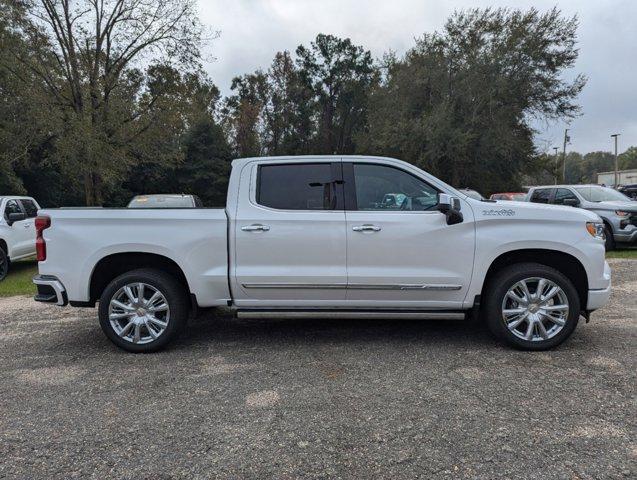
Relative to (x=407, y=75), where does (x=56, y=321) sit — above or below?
below

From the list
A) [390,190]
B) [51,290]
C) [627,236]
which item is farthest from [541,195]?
[51,290]

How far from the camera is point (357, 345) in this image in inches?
189

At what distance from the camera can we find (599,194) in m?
12.2

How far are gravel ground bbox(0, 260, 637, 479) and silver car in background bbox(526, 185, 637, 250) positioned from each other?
696 cm

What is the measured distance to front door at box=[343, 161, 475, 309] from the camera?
14.7 ft

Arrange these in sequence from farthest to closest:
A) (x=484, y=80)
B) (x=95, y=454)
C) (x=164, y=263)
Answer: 1. (x=484, y=80)
2. (x=164, y=263)
3. (x=95, y=454)

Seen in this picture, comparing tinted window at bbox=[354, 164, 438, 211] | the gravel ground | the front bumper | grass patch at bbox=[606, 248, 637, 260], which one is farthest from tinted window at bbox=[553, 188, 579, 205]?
tinted window at bbox=[354, 164, 438, 211]

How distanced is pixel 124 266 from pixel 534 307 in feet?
13.3

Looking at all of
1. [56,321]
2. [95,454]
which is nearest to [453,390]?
[95,454]

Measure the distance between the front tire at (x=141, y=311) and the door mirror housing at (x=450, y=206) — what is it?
8.71 ft

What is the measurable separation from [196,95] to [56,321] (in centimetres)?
1523

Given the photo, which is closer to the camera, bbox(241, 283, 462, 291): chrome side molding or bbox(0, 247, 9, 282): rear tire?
bbox(241, 283, 462, 291): chrome side molding

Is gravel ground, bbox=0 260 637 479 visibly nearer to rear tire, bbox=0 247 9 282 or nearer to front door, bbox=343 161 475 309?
front door, bbox=343 161 475 309

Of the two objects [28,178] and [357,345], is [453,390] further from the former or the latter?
[28,178]
